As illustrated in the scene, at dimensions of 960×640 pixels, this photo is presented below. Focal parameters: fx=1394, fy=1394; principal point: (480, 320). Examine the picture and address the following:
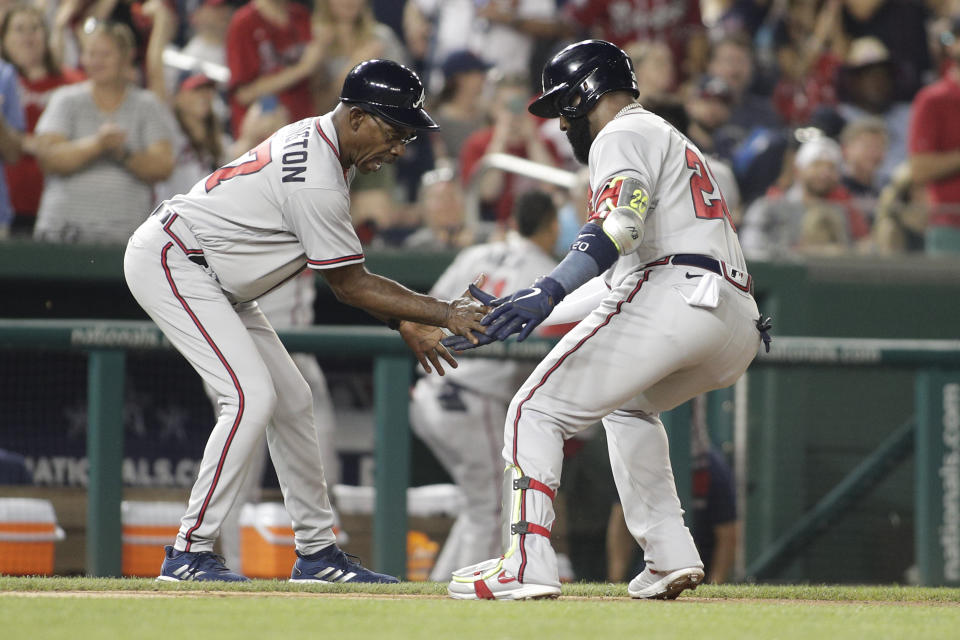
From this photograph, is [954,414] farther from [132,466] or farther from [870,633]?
[132,466]

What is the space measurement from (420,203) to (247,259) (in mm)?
3933

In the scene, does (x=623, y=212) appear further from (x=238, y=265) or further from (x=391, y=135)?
(x=238, y=265)

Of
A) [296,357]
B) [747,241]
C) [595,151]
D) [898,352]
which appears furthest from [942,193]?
[595,151]

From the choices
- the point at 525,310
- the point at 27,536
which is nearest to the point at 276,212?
the point at 525,310

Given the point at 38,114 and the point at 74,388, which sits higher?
the point at 38,114

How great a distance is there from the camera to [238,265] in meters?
4.80

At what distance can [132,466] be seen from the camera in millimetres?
7066

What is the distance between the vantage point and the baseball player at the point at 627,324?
4211 mm

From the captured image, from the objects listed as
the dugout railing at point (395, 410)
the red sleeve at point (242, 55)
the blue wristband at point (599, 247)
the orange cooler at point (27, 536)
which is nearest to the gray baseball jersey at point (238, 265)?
the blue wristband at point (599, 247)

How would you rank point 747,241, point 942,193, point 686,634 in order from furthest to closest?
point 942,193, point 747,241, point 686,634

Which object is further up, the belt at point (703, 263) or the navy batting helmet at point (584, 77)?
the navy batting helmet at point (584, 77)

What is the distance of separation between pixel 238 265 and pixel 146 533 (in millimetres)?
2114

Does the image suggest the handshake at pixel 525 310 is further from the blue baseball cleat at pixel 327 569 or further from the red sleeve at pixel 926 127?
the red sleeve at pixel 926 127

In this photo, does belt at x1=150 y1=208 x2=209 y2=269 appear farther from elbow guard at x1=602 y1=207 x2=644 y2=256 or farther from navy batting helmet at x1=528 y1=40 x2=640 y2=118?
elbow guard at x1=602 y1=207 x2=644 y2=256
